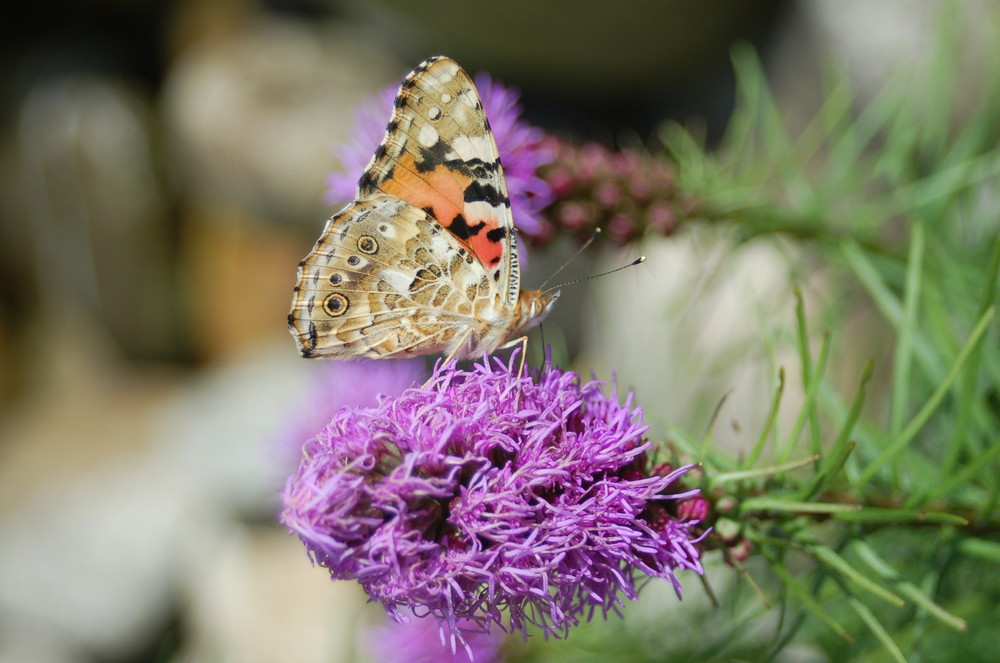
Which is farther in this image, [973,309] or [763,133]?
[763,133]

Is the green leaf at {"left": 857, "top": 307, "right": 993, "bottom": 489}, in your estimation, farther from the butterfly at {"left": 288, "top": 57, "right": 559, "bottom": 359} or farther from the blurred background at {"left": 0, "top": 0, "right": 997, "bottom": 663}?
the blurred background at {"left": 0, "top": 0, "right": 997, "bottom": 663}

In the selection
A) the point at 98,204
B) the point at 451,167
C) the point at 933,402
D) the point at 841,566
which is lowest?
the point at 841,566

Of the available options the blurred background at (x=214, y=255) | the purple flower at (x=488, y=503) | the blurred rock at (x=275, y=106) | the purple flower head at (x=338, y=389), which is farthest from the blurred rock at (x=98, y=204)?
the purple flower at (x=488, y=503)

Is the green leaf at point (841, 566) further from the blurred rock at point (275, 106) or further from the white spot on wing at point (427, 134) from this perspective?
the blurred rock at point (275, 106)

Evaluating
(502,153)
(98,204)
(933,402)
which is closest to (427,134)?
(502,153)

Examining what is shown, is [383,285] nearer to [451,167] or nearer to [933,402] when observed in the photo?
[451,167]

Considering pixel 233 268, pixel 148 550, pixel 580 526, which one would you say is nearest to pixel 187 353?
pixel 233 268

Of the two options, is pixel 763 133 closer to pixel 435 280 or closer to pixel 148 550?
pixel 435 280
